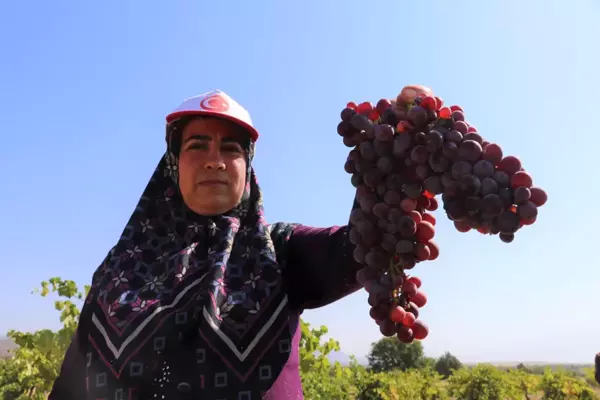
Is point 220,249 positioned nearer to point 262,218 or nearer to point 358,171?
point 262,218

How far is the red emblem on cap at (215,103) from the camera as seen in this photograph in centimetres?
184

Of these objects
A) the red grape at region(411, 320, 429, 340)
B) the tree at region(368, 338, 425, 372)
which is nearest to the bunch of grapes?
the red grape at region(411, 320, 429, 340)

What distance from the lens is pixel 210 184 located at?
1.78 metres

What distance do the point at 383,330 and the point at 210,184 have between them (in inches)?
35.6

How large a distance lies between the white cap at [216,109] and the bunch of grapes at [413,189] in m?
0.68

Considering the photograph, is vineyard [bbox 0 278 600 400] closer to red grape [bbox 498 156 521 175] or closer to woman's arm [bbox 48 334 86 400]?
woman's arm [bbox 48 334 86 400]

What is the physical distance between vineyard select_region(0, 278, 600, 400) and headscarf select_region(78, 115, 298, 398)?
3273mm

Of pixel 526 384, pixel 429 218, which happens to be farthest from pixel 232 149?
pixel 526 384

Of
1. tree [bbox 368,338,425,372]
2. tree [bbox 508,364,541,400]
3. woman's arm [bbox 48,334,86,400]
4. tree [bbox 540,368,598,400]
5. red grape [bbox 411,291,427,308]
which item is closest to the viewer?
red grape [bbox 411,291,427,308]

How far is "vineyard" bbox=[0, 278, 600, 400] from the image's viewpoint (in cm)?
478

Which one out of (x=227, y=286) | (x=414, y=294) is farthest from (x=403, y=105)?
(x=227, y=286)

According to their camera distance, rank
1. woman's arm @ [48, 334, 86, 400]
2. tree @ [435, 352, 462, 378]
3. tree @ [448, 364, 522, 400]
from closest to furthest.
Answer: woman's arm @ [48, 334, 86, 400] → tree @ [448, 364, 522, 400] → tree @ [435, 352, 462, 378]

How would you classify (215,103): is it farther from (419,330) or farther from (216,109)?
(419,330)

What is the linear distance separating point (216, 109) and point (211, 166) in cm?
23
